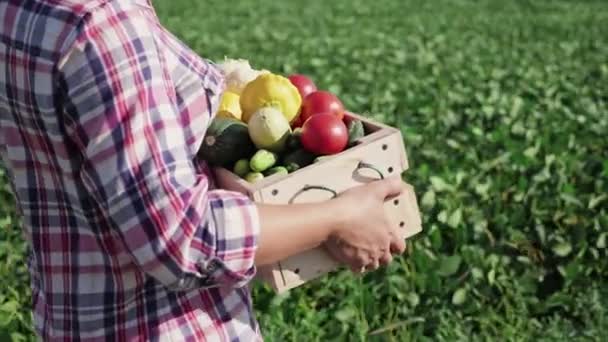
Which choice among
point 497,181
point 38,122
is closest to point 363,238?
point 38,122

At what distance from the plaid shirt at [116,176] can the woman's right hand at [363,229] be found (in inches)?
7.5

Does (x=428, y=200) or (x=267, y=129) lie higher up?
(x=267, y=129)

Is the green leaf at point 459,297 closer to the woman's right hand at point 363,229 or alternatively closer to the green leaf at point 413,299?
the green leaf at point 413,299

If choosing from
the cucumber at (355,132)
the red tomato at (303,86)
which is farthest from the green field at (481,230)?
the cucumber at (355,132)

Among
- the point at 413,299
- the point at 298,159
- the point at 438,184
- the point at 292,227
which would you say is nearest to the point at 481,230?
the point at 438,184

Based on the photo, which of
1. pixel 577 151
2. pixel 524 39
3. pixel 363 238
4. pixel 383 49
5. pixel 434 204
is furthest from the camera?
pixel 524 39

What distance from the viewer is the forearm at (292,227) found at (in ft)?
5.90

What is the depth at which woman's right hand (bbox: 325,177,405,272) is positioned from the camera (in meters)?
1.90

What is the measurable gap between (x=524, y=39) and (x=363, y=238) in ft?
36.8

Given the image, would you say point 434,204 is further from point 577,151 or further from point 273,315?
point 577,151

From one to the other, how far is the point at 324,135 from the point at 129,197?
55cm

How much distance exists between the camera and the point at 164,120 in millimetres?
1628

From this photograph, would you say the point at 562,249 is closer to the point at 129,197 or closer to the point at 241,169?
the point at 241,169

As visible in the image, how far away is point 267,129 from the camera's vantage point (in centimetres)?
211
